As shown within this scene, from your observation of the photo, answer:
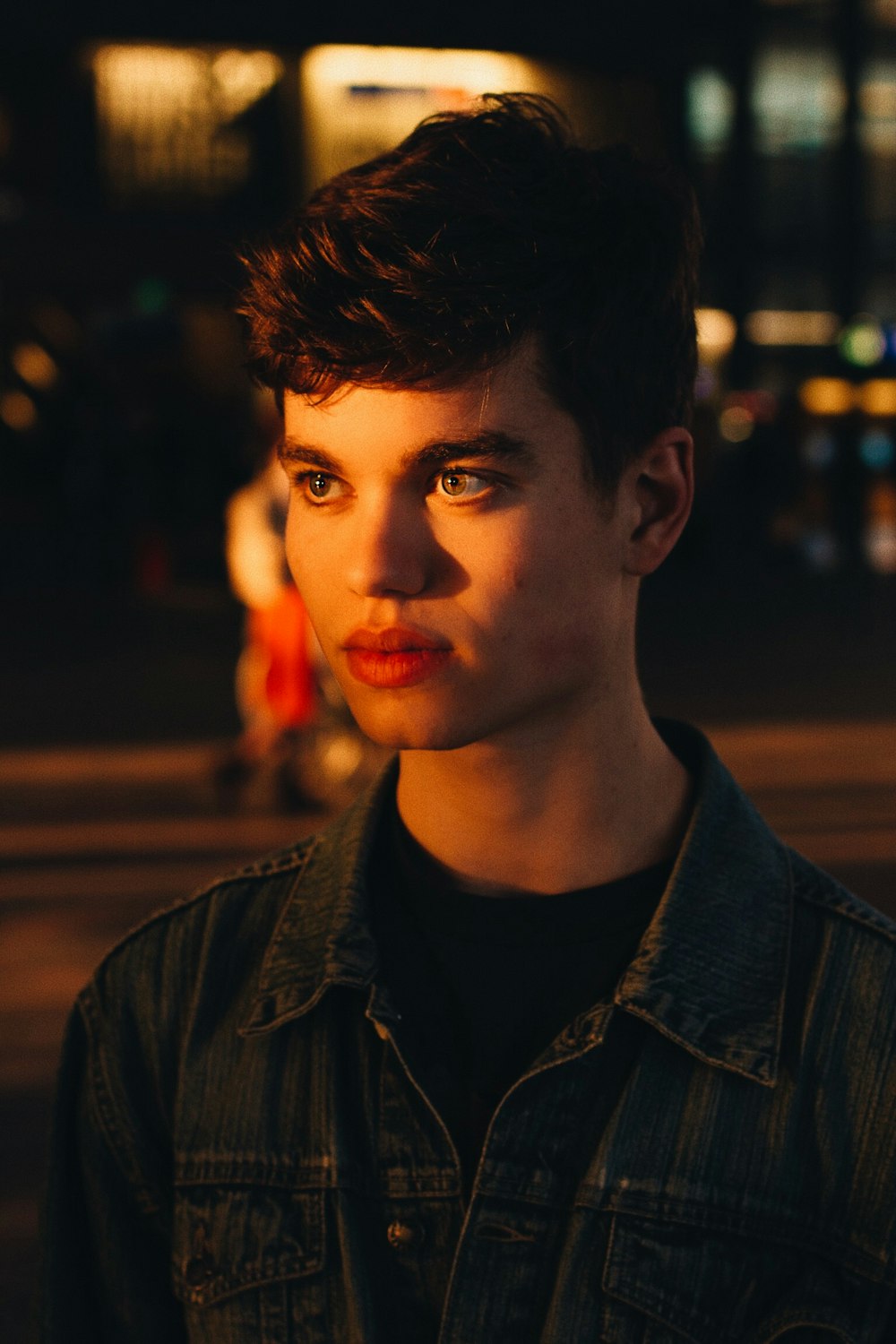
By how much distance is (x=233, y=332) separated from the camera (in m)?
14.1

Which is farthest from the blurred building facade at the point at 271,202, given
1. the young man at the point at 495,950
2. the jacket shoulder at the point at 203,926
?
the young man at the point at 495,950

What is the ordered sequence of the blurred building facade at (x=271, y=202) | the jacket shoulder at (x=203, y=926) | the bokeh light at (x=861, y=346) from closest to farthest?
the jacket shoulder at (x=203, y=926) < the blurred building facade at (x=271, y=202) < the bokeh light at (x=861, y=346)

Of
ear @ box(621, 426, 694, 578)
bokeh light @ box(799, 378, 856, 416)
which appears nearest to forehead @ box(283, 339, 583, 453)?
ear @ box(621, 426, 694, 578)

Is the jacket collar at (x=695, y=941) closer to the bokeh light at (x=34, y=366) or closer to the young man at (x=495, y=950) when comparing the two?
the young man at (x=495, y=950)

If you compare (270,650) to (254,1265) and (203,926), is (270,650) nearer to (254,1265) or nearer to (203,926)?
(203,926)

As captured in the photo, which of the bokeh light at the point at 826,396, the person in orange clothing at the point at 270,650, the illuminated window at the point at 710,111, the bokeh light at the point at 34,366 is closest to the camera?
the person in orange clothing at the point at 270,650

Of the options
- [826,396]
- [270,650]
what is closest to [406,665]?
[270,650]

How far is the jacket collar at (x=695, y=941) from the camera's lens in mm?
1438

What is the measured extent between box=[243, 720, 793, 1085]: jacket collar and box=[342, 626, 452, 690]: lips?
0.25 metres

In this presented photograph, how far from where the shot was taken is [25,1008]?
15.8ft

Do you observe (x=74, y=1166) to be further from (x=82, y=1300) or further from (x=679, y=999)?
(x=679, y=999)

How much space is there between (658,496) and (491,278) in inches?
10.9

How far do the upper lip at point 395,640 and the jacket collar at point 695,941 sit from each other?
0.91 feet

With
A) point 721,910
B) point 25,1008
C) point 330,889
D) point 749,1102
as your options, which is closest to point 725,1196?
point 749,1102
